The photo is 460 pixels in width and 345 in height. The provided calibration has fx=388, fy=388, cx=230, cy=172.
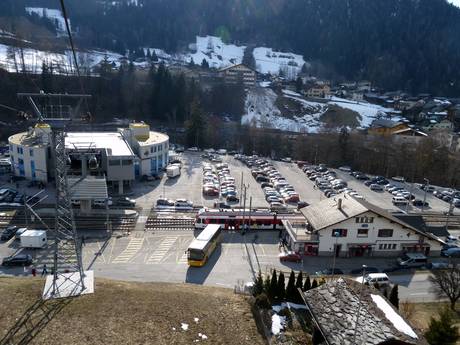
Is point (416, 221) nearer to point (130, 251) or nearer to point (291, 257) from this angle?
point (291, 257)

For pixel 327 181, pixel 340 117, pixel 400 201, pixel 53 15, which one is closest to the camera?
pixel 400 201

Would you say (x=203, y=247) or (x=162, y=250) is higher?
(x=203, y=247)

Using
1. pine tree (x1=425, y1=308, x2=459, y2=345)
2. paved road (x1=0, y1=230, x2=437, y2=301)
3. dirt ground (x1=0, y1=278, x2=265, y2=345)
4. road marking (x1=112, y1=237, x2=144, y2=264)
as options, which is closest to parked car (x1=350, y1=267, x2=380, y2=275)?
paved road (x1=0, y1=230, x2=437, y2=301)

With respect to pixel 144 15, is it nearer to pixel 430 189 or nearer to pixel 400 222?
pixel 430 189

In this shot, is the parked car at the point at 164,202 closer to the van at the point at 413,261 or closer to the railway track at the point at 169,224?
the railway track at the point at 169,224

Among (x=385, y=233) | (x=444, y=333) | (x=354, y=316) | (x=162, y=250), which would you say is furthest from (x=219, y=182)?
(x=354, y=316)

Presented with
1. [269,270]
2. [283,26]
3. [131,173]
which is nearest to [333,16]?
[283,26]

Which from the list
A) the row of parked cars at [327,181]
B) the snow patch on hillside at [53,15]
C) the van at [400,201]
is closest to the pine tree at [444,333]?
the row of parked cars at [327,181]

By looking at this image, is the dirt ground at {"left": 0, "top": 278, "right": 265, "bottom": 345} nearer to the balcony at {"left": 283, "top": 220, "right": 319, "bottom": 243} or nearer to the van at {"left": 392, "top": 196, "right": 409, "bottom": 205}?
the balcony at {"left": 283, "top": 220, "right": 319, "bottom": 243}
